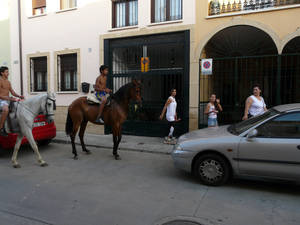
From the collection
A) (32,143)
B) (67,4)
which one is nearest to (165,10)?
(67,4)

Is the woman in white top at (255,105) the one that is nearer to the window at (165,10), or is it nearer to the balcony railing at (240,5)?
the balcony railing at (240,5)

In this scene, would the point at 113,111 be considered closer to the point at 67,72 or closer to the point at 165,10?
the point at 165,10

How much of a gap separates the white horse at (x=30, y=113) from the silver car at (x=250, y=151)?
3.41m

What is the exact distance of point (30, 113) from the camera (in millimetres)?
5840

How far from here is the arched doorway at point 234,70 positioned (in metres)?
8.77

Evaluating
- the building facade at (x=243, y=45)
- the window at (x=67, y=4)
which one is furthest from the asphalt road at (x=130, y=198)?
the window at (x=67, y=4)

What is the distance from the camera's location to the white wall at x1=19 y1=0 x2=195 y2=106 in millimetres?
9859

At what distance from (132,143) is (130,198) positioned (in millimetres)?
4324

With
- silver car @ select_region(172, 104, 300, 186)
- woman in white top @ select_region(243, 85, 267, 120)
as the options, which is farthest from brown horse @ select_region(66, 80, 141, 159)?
woman in white top @ select_region(243, 85, 267, 120)

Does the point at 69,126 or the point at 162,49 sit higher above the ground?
the point at 162,49

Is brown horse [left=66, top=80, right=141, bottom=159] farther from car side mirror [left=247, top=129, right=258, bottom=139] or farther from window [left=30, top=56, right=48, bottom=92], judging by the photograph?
window [left=30, top=56, right=48, bottom=92]

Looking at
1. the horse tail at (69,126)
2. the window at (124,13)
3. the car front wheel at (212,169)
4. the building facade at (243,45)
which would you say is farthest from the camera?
the window at (124,13)

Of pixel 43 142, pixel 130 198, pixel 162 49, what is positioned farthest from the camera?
pixel 162 49

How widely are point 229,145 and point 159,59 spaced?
5.83 m
